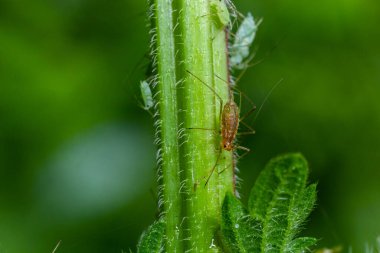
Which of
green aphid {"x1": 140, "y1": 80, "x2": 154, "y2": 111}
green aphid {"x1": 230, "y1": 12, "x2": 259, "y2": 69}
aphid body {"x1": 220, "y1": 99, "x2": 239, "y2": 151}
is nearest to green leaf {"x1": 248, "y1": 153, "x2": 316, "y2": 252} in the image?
aphid body {"x1": 220, "y1": 99, "x2": 239, "y2": 151}

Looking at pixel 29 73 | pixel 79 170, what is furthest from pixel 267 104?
pixel 29 73

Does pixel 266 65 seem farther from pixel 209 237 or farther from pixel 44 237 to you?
pixel 209 237

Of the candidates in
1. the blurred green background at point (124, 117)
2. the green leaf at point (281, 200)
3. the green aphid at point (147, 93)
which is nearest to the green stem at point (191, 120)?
the green aphid at point (147, 93)

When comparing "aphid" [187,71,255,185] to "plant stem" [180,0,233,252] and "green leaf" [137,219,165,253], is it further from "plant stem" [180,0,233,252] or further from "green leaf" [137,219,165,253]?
"green leaf" [137,219,165,253]

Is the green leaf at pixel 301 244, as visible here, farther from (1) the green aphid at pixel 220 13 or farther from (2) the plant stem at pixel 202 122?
(1) the green aphid at pixel 220 13

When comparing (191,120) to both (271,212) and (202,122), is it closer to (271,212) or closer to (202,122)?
(202,122)

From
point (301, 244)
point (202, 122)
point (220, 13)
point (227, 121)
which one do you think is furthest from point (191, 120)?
point (301, 244)

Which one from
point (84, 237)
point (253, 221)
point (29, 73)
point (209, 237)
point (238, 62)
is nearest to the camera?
point (253, 221)

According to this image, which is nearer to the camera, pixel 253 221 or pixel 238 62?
pixel 253 221
